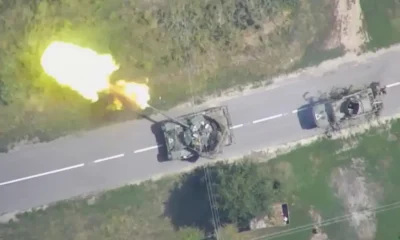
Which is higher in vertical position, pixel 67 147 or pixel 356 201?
pixel 67 147

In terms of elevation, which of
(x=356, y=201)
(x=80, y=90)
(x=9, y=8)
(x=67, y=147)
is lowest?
(x=356, y=201)

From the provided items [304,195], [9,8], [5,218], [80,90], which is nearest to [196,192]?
[304,195]

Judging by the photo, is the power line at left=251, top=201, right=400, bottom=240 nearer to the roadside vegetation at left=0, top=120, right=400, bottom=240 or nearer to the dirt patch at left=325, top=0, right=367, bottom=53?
the roadside vegetation at left=0, top=120, right=400, bottom=240

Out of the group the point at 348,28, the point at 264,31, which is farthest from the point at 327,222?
the point at 264,31

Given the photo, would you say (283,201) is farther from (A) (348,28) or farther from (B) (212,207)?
(A) (348,28)

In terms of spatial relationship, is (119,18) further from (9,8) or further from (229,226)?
(229,226)

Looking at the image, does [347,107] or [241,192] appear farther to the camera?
[347,107]

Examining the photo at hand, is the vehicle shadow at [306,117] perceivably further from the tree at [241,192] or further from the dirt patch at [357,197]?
the tree at [241,192]
